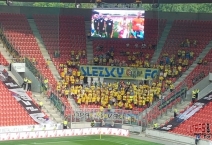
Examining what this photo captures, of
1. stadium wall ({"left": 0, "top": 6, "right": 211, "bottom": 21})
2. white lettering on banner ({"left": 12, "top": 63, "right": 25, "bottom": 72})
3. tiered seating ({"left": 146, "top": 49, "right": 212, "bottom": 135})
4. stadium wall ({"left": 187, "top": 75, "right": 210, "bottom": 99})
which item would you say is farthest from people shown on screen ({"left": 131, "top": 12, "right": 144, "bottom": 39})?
stadium wall ({"left": 0, "top": 6, "right": 211, "bottom": 21})

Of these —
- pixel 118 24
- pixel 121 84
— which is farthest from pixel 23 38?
pixel 121 84

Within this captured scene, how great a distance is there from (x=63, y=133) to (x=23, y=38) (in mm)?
12693

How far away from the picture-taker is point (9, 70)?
1914 inches

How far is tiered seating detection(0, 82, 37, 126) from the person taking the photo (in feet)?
141

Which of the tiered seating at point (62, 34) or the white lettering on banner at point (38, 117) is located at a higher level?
the tiered seating at point (62, 34)

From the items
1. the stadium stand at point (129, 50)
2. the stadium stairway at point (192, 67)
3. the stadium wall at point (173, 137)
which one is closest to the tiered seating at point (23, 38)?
the stadium stand at point (129, 50)

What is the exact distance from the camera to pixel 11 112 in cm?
4378

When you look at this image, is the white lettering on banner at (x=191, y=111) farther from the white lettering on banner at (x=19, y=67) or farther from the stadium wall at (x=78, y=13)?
the white lettering on banner at (x=19, y=67)

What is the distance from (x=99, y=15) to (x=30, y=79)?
24.8 feet

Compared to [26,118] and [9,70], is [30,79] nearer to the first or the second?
[9,70]

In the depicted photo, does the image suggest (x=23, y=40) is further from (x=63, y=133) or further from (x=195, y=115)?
(x=195, y=115)

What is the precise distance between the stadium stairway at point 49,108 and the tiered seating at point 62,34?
4373mm

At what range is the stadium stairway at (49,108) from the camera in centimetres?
4584

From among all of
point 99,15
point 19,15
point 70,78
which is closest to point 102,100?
point 70,78
